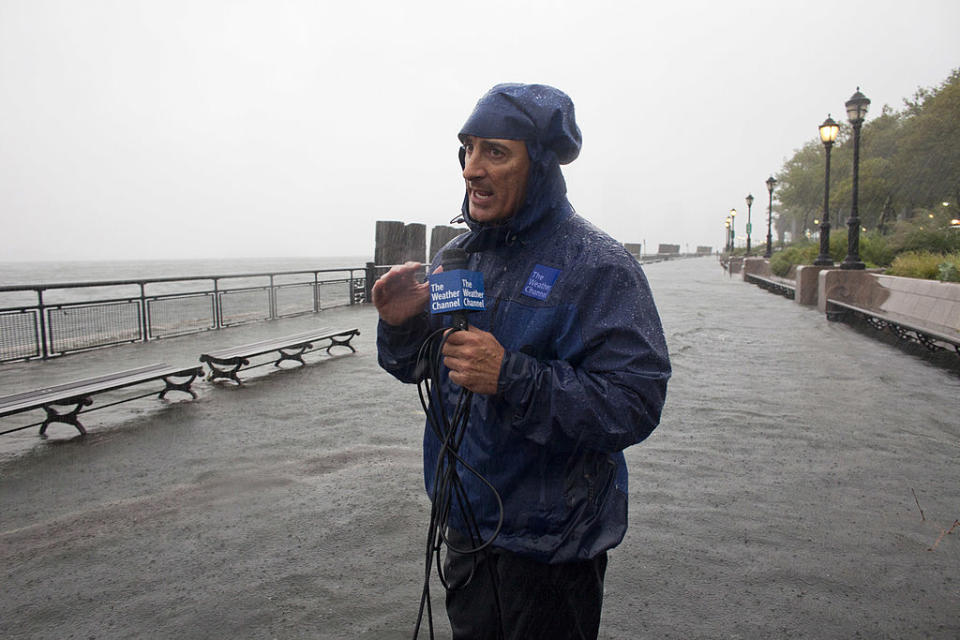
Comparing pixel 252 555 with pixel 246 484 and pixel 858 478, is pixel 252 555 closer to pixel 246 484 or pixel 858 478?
pixel 246 484

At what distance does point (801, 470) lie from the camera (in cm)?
495

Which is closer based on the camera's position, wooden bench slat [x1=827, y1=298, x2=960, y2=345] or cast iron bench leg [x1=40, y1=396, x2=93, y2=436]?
cast iron bench leg [x1=40, y1=396, x2=93, y2=436]

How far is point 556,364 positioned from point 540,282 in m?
0.24

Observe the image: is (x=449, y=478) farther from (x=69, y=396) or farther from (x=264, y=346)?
(x=264, y=346)

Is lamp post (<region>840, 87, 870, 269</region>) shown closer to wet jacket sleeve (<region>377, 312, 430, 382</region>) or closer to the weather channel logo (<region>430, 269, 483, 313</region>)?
wet jacket sleeve (<region>377, 312, 430, 382</region>)

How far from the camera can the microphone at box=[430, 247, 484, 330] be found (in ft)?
5.46

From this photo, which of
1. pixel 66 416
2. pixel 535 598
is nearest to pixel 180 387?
pixel 66 416

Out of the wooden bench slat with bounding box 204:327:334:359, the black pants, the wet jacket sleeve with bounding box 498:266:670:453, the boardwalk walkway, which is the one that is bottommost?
the boardwalk walkway

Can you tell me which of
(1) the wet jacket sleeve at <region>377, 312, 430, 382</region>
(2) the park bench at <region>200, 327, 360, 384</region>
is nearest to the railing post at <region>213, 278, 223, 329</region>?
(2) the park bench at <region>200, 327, 360, 384</region>

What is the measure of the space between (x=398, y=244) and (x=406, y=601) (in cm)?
1492

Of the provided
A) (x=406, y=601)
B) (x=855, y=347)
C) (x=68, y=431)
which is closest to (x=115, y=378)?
(x=68, y=431)

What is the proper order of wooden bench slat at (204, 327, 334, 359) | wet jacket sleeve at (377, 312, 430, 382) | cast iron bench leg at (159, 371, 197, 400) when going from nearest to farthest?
wet jacket sleeve at (377, 312, 430, 382) → cast iron bench leg at (159, 371, 197, 400) → wooden bench slat at (204, 327, 334, 359)

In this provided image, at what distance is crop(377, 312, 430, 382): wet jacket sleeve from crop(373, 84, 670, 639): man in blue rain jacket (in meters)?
0.18

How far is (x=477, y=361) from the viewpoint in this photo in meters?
1.62
